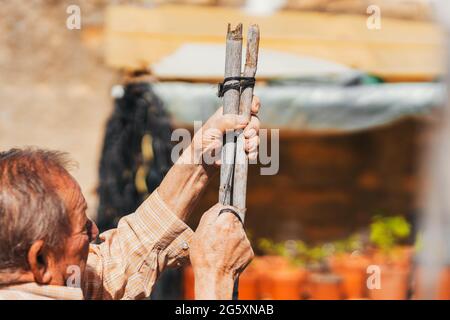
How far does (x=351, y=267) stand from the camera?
578 cm

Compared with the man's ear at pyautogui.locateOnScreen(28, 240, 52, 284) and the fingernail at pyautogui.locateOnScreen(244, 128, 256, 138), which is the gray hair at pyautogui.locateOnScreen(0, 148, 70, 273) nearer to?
the man's ear at pyautogui.locateOnScreen(28, 240, 52, 284)

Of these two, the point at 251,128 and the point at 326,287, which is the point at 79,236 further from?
the point at 326,287

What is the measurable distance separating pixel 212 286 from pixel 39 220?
0.40 meters

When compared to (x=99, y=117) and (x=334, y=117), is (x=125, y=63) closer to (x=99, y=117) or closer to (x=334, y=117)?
(x=99, y=117)

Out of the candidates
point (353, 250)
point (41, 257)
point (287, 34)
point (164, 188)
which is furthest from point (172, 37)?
point (41, 257)

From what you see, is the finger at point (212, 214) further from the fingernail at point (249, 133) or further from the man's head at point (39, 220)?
the man's head at point (39, 220)

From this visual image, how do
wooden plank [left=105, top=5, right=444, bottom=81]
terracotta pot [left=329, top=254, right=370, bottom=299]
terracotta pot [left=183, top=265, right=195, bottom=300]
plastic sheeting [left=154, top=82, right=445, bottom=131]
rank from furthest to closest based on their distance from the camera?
wooden plank [left=105, top=5, right=444, bottom=81], plastic sheeting [left=154, top=82, right=445, bottom=131], terracotta pot [left=329, top=254, right=370, bottom=299], terracotta pot [left=183, top=265, right=195, bottom=300]

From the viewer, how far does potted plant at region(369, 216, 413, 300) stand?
207 inches

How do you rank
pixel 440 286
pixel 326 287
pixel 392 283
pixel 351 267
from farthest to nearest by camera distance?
pixel 351 267 < pixel 326 287 < pixel 392 283 < pixel 440 286

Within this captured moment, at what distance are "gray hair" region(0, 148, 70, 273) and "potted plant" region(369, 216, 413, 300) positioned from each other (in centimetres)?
331

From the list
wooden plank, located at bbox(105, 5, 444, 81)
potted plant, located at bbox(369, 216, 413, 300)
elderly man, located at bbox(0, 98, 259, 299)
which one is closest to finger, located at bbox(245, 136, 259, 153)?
elderly man, located at bbox(0, 98, 259, 299)

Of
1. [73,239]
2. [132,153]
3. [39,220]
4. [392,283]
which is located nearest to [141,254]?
[73,239]

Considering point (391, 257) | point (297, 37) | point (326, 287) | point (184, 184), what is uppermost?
point (297, 37)
